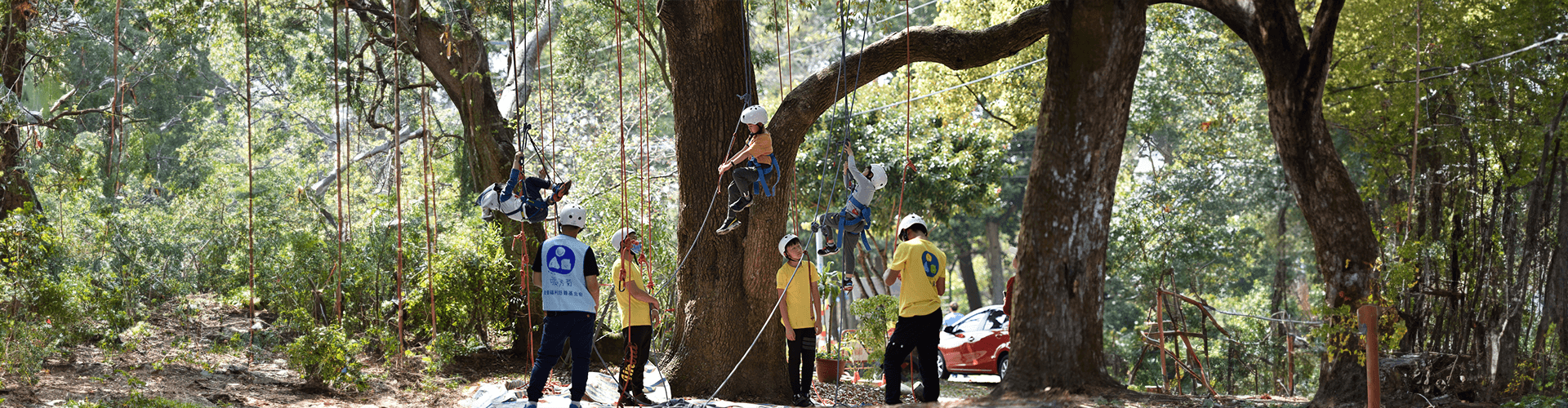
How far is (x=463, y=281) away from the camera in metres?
10.8

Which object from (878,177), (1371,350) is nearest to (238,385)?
(878,177)

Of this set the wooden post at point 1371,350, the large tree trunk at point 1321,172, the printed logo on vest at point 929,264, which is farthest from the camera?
the printed logo on vest at point 929,264

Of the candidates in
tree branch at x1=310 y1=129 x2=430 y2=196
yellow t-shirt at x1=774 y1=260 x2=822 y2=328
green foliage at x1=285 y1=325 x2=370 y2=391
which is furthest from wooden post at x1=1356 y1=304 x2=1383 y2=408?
tree branch at x1=310 y1=129 x2=430 y2=196

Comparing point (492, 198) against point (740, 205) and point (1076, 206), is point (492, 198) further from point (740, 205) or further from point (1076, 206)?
point (1076, 206)

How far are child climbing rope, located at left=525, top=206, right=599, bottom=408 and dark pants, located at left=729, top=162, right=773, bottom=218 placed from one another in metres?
1.12

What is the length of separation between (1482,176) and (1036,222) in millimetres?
5421

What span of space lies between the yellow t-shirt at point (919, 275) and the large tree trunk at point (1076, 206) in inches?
47.1

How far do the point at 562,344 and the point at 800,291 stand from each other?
74.5 inches

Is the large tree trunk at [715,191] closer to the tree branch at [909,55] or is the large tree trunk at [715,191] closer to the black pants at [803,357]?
the tree branch at [909,55]

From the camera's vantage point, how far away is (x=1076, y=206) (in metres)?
5.60

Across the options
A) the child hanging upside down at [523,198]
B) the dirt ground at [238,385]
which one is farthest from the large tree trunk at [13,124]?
the child hanging upside down at [523,198]

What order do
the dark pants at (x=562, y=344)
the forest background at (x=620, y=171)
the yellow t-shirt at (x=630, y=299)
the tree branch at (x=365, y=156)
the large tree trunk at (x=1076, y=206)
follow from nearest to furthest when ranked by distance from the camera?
the large tree trunk at (x=1076, y=206) → the dark pants at (x=562, y=344) → the yellow t-shirt at (x=630, y=299) → the forest background at (x=620, y=171) → the tree branch at (x=365, y=156)

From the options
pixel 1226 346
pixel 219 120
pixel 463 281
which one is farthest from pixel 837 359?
pixel 219 120

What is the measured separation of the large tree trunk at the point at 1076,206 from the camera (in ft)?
18.4
